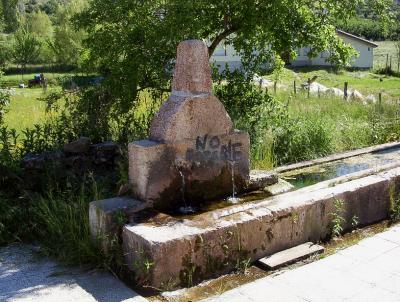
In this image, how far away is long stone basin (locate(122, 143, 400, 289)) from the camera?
426 centimetres

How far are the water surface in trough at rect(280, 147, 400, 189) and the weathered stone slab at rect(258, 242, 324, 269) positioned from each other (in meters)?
1.38

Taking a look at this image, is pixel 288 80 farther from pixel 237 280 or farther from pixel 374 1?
pixel 237 280

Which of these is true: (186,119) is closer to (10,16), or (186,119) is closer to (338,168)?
(338,168)

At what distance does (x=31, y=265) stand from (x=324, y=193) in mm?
3066

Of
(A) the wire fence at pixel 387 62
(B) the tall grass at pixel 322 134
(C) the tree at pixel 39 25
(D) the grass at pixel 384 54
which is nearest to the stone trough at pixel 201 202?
(B) the tall grass at pixel 322 134

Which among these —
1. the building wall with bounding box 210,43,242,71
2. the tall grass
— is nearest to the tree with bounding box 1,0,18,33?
the building wall with bounding box 210,43,242,71

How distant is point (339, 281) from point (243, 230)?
3.14 feet

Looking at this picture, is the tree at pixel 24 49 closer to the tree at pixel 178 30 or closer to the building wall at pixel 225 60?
the building wall at pixel 225 60

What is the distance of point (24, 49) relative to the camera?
52.2 m

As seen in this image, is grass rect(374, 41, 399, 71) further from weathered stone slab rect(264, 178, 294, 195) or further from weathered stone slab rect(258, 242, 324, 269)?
weathered stone slab rect(258, 242, 324, 269)

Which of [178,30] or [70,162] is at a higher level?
[178,30]

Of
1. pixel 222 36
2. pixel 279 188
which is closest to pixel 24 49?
pixel 222 36

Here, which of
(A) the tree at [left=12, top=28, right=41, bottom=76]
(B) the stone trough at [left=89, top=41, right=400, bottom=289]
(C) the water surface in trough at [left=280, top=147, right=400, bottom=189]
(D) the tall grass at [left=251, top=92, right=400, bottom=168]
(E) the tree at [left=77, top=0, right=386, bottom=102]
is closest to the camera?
(B) the stone trough at [left=89, top=41, right=400, bottom=289]

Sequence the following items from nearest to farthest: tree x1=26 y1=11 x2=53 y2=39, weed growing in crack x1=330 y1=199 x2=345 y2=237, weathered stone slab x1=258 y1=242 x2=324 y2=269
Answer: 1. weathered stone slab x1=258 y1=242 x2=324 y2=269
2. weed growing in crack x1=330 y1=199 x2=345 y2=237
3. tree x1=26 y1=11 x2=53 y2=39
